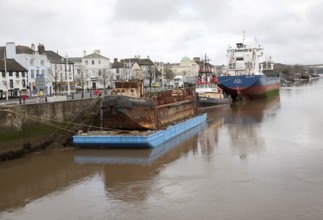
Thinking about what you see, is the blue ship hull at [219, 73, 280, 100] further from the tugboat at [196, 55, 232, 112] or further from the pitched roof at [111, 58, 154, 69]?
the pitched roof at [111, 58, 154, 69]

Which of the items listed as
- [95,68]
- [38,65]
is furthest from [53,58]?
[95,68]

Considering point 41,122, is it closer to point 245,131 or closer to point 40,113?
point 40,113

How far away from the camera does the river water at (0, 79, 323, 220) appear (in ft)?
40.3

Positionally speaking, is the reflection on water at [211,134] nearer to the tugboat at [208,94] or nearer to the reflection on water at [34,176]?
the tugboat at [208,94]

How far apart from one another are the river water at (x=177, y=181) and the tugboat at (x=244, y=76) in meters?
26.8

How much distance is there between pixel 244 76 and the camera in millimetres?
50500

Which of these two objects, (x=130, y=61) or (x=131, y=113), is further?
(x=130, y=61)

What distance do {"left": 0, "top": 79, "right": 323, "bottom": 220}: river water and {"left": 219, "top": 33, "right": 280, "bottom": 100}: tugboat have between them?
87.9 ft

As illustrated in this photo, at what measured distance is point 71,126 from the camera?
2373 cm

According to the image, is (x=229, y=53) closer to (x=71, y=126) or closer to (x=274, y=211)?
(x=71, y=126)

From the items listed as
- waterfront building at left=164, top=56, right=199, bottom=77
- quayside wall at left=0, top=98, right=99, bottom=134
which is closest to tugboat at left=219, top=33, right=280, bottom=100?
quayside wall at left=0, top=98, right=99, bottom=134

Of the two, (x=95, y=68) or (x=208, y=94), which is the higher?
(x=95, y=68)

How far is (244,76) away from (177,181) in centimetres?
3716

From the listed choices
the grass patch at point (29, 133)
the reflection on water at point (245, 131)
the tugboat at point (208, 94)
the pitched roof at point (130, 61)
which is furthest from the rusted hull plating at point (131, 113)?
the pitched roof at point (130, 61)
